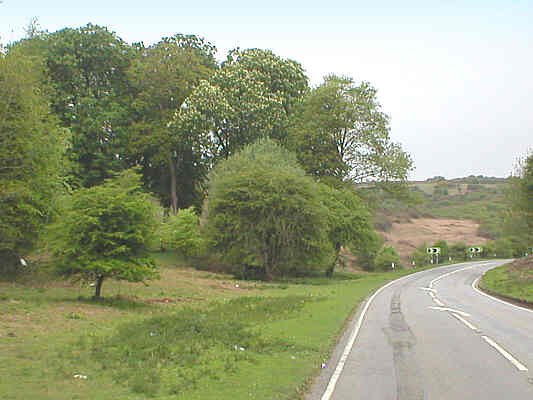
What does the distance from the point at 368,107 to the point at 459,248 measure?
39.9 metres

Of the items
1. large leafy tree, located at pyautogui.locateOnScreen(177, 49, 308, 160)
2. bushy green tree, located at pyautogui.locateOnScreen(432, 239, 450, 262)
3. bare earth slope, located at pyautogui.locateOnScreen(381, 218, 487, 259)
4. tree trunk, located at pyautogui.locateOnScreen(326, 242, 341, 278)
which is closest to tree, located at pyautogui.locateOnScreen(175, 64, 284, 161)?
large leafy tree, located at pyautogui.locateOnScreen(177, 49, 308, 160)

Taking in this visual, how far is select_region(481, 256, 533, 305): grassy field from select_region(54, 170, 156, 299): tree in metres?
18.7

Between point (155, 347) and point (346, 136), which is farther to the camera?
point (346, 136)

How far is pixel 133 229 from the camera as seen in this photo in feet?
74.7

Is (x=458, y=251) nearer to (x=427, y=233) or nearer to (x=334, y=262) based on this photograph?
(x=427, y=233)

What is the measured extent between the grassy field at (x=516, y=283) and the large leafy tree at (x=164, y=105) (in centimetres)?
2815

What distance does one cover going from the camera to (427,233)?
345 feet

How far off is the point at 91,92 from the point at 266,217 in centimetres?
2160

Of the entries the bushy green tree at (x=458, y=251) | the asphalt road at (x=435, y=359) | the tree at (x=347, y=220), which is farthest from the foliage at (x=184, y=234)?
the bushy green tree at (x=458, y=251)

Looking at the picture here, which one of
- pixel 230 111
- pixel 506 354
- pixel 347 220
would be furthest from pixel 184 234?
pixel 506 354

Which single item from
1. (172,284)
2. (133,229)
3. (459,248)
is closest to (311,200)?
(172,284)

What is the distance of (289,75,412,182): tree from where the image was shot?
5572 centimetres

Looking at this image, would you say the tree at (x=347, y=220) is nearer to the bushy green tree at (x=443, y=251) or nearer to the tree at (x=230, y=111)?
the tree at (x=230, y=111)

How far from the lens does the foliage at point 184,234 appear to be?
4759 cm
